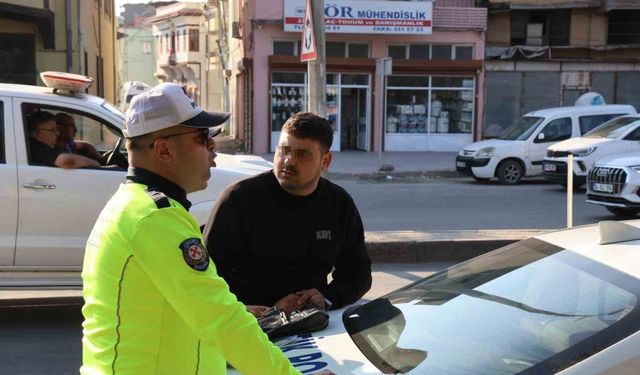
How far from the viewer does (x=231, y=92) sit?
35938mm

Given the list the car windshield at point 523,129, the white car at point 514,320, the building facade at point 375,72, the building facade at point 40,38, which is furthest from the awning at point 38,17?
the white car at point 514,320

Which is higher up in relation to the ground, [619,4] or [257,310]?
[619,4]

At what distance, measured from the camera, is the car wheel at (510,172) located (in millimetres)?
17500

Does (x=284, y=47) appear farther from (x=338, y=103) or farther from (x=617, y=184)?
(x=617, y=184)

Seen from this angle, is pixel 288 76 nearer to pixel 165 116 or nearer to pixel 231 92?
pixel 231 92

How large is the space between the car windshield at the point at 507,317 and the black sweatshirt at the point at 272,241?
29 cm

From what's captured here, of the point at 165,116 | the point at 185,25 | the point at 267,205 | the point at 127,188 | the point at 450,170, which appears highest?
the point at 185,25

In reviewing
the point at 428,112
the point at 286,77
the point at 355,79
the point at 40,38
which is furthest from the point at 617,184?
the point at 40,38

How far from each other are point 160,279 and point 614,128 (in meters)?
15.3

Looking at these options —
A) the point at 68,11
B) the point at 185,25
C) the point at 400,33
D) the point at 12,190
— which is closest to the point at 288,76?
the point at 400,33

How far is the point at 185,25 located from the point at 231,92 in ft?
68.2

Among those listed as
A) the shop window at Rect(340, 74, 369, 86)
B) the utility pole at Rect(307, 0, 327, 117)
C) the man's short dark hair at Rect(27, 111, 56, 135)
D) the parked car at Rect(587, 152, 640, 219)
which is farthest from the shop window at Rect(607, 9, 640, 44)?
the man's short dark hair at Rect(27, 111, 56, 135)

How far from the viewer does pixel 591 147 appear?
15.2m

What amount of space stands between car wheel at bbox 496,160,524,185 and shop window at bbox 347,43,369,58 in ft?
30.8
